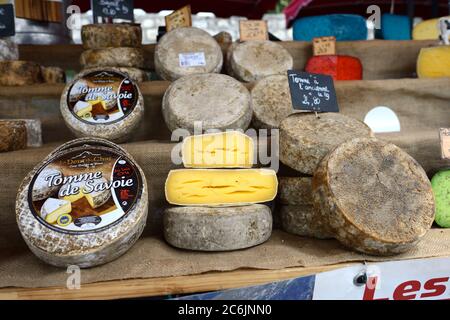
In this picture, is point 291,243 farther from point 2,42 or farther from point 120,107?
point 2,42

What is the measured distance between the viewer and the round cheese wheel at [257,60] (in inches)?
77.4

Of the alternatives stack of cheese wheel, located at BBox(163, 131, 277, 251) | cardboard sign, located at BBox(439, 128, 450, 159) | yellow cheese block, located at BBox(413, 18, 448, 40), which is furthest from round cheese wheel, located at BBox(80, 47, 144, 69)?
yellow cheese block, located at BBox(413, 18, 448, 40)

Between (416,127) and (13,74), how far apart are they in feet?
6.06

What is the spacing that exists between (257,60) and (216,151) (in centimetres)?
87

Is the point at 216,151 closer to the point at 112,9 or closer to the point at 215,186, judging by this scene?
the point at 215,186

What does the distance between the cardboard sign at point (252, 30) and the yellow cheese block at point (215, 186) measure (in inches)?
44.3

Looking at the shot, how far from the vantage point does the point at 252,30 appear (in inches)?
86.4

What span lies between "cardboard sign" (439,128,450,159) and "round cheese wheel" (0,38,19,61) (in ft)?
5.97

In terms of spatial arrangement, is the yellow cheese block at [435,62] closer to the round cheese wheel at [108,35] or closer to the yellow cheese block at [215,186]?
Result: the yellow cheese block at [215,186]

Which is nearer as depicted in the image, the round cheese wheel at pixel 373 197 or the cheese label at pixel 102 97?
the round cheese wheel at pixel 373 197

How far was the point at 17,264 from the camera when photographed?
1.20 meters

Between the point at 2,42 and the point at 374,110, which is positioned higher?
the point at 2,42

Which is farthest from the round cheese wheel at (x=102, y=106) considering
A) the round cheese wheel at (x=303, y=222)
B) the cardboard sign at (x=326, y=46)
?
the cardboard sign at (x=326, y=46)
